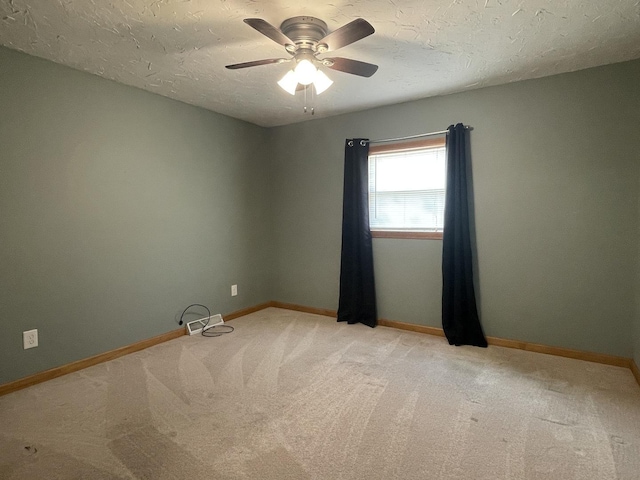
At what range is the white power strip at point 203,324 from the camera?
3602 millimetres

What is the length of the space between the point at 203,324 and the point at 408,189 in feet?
8.52

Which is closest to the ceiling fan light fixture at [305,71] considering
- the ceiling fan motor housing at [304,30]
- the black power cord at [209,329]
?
the ceiling fan motor housing at [304,30]

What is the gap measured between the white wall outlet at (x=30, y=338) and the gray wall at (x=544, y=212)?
300 centimetres

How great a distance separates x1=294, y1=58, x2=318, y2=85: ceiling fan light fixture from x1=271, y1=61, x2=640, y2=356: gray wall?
170 centimetres

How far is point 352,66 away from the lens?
7.07 ft

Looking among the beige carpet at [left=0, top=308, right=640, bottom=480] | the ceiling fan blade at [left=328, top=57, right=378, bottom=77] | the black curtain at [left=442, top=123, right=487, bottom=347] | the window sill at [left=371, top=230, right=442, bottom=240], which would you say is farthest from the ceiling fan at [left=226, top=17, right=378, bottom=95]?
the beige carpet at [left=0, top=308, right=640, bottom=480]

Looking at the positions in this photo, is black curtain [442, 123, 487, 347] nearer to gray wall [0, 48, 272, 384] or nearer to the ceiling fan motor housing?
the ceiling fan motor housing

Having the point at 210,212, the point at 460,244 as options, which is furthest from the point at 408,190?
the point at 210,212

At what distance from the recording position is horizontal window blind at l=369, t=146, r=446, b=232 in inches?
138

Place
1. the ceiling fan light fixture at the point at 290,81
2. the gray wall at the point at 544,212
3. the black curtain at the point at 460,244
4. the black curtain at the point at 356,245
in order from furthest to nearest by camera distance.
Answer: the black curtain at the point at 356,245 → the black curtain at the point at 460,244 → the gray wall at the point at 544,212 → the ceiling fan light fixture at the point at 290,81

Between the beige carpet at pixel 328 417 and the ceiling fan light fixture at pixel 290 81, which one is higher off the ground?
the ceiling fan light fixture at pixel 290 81

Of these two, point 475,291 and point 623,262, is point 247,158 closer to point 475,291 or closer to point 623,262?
point 475,291

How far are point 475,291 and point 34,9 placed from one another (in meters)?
3.77

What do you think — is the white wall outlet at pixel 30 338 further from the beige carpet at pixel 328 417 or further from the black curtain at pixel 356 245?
the black curtain at pixel 356 245
